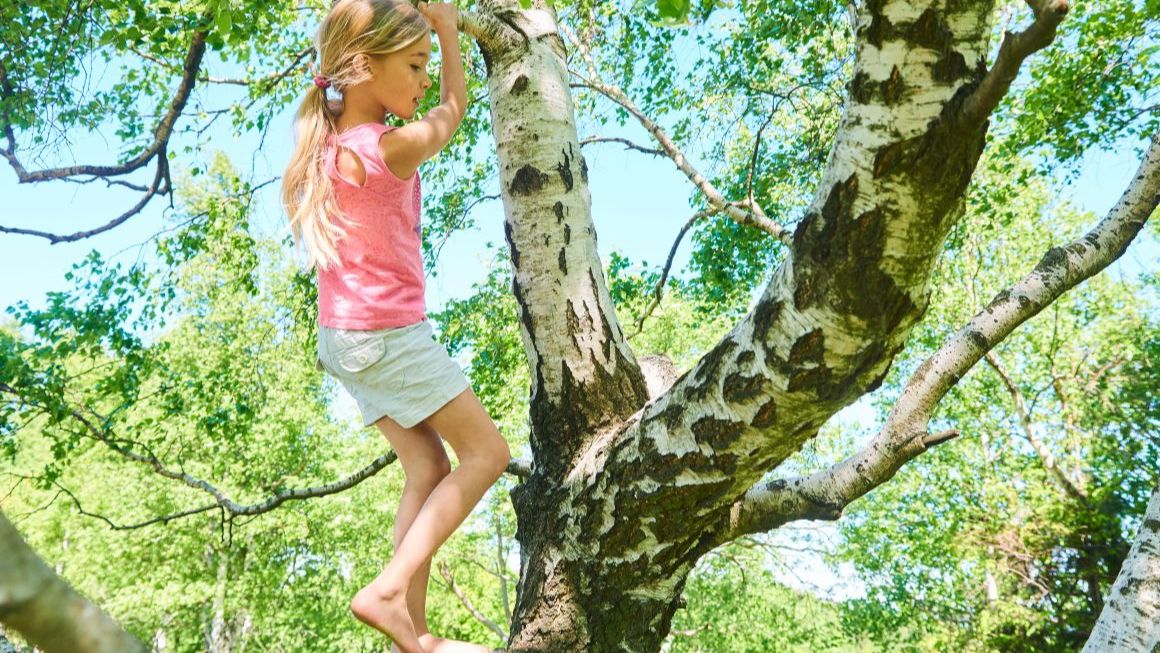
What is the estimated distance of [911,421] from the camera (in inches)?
94.6

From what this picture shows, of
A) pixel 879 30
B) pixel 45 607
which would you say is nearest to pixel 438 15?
pixel 879 30

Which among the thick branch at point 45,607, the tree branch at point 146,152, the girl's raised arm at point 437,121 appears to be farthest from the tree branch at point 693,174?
the thick branch at point 45,607

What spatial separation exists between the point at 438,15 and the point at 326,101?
17.5 inches

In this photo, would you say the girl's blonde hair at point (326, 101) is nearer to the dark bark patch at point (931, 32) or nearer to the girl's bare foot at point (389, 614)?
the girl's bare foot at point (389, 614)

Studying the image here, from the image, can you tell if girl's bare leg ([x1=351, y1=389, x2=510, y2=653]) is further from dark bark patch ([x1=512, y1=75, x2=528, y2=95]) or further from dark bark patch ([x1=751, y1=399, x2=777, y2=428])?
dark bark patch ([x1=512, y1=75, x2=528, y2=95])

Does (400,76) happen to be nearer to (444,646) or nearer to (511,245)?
(511,245)

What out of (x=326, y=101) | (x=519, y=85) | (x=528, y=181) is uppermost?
(x=519, y=85)

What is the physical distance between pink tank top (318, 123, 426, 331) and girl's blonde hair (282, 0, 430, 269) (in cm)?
4

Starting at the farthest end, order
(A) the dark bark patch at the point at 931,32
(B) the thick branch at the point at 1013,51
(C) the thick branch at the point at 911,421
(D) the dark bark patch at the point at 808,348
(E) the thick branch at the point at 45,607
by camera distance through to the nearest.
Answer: (C) the thick branch at the point at 911,421, (D) the dark bark patch at the point at 808,348, (A) the dark bark patch at the point at 931,32, (B) the thick branch at the point at 1013,51, (E) the thick branch at the point at 45,607

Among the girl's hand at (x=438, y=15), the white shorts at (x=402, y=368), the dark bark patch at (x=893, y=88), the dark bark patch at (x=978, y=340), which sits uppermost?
the girl's hand at (x=438, y=15)

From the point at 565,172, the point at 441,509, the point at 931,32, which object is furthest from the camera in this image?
the point at 565,172

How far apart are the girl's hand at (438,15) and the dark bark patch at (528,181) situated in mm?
498

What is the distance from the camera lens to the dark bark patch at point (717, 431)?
6.14ft

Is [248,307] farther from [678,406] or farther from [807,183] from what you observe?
[678,406]
